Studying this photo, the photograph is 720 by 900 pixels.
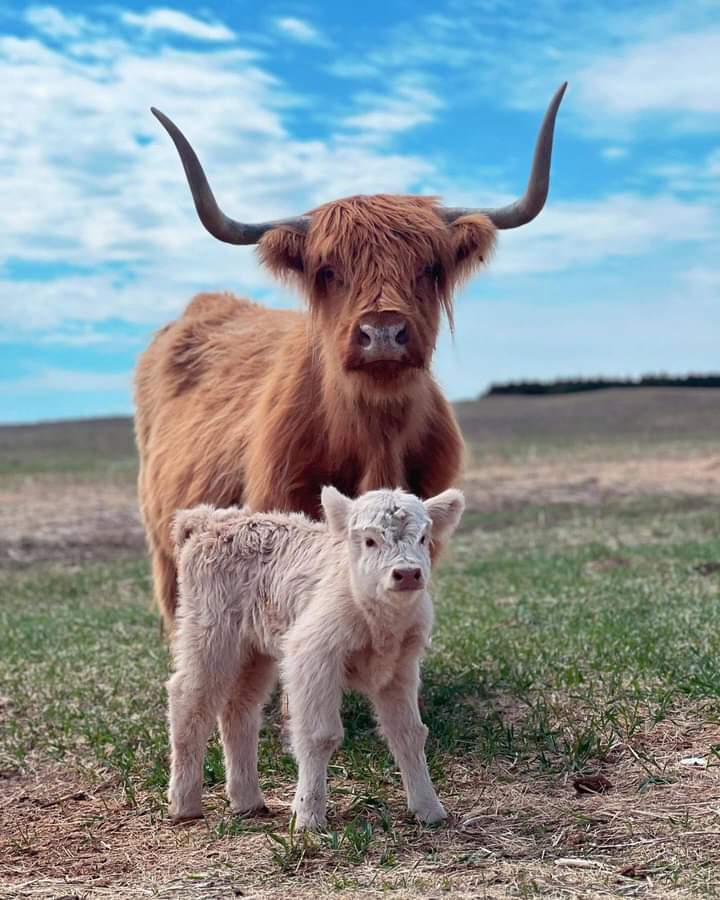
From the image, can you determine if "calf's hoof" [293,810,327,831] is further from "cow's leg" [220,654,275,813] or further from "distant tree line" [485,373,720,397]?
"distant tree line" [485,373,720,397]

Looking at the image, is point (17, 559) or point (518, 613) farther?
point (17, 559)

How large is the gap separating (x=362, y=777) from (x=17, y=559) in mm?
12909

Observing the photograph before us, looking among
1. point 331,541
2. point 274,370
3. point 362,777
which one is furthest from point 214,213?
point 362,777

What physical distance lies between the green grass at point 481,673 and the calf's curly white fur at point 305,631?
0.51 m

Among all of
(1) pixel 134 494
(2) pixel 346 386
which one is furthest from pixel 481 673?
(1) pixel 134 494

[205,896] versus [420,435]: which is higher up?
[420,435]

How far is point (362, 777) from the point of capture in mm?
5629

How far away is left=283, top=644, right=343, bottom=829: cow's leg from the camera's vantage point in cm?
469

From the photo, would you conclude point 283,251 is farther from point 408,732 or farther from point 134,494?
point 134,494

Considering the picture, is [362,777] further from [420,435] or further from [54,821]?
[420,435]

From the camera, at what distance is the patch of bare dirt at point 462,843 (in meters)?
4.31

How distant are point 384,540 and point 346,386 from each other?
1.78m

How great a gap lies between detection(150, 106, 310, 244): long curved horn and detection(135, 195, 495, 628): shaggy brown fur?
0.29 m

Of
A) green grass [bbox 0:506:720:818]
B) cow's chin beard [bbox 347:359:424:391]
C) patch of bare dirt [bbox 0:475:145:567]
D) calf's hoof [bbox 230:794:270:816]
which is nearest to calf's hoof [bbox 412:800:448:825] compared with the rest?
green grass [bbox 0:506:720:818]
